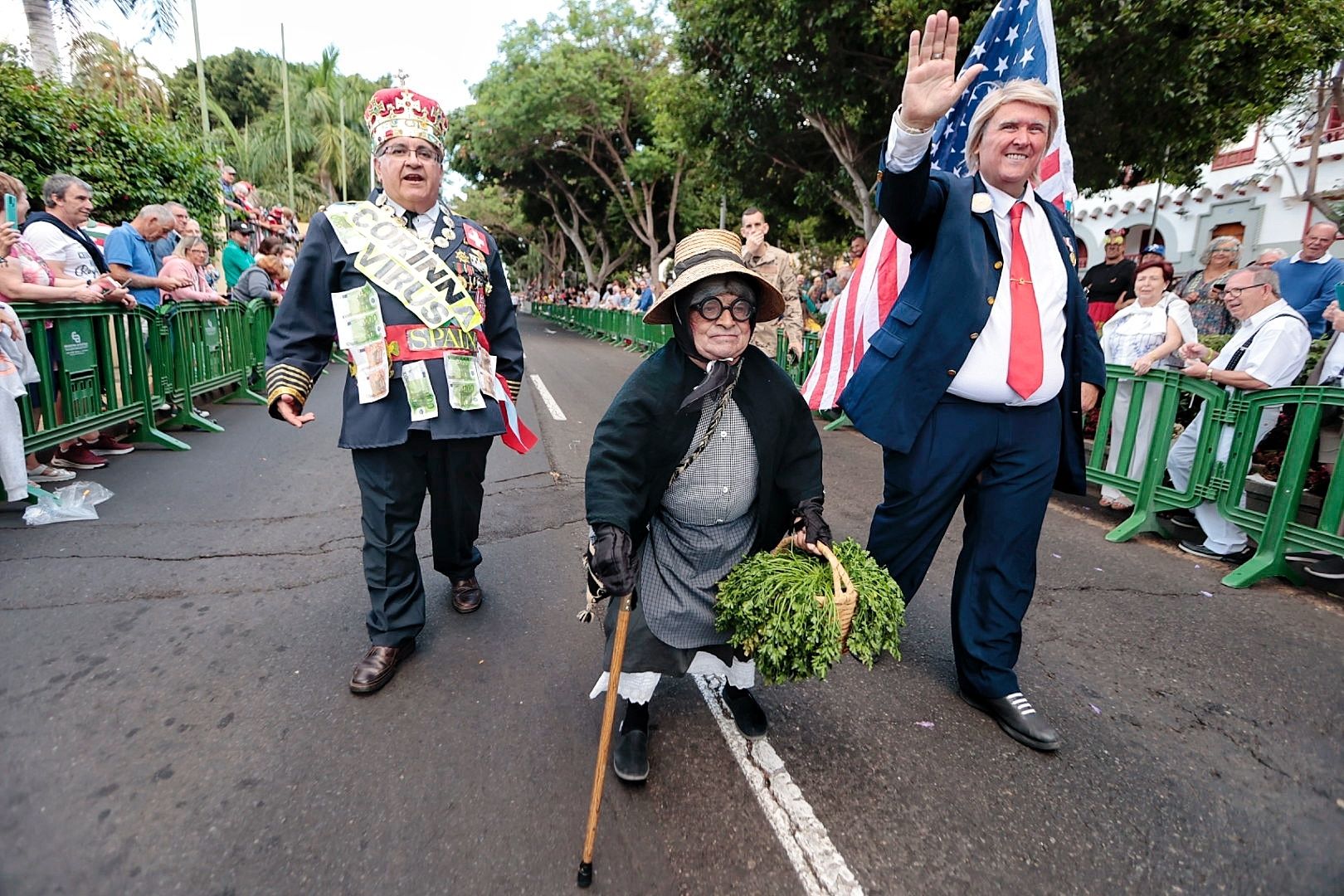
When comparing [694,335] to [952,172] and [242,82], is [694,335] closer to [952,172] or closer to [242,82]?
[952,172]

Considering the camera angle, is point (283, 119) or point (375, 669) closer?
point (375, 669)

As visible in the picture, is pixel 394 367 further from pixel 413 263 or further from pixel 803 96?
pixel 803 96

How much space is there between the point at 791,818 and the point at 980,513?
1.28 meters

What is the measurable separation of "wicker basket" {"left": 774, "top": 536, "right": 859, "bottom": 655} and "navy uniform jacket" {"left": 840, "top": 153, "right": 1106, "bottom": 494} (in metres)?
0.70

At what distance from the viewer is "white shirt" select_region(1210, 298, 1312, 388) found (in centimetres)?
443

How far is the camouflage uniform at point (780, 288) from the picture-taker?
22.9ft

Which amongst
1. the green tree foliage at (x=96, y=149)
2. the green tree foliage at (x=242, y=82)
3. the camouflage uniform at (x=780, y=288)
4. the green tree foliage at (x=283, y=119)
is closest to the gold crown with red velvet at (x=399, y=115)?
the camouflage uniform at (x=780, y=288)

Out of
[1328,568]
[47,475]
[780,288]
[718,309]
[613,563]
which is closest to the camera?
[613,563]

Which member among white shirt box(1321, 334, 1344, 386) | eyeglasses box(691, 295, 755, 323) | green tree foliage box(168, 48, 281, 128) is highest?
green tree foliage box(168, 48, 281, 128)

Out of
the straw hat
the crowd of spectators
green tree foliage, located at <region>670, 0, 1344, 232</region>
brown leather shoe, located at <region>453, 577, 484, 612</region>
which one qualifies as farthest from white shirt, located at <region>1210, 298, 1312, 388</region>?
the crowd of spectators

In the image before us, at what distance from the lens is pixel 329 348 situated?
3.00 metres

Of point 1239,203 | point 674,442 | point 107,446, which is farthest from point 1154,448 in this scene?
point 1239,203

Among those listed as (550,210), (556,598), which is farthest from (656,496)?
(550,210)

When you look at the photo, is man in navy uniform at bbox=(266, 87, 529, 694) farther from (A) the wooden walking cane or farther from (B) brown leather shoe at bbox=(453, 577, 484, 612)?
(A) the wooden walking cane
